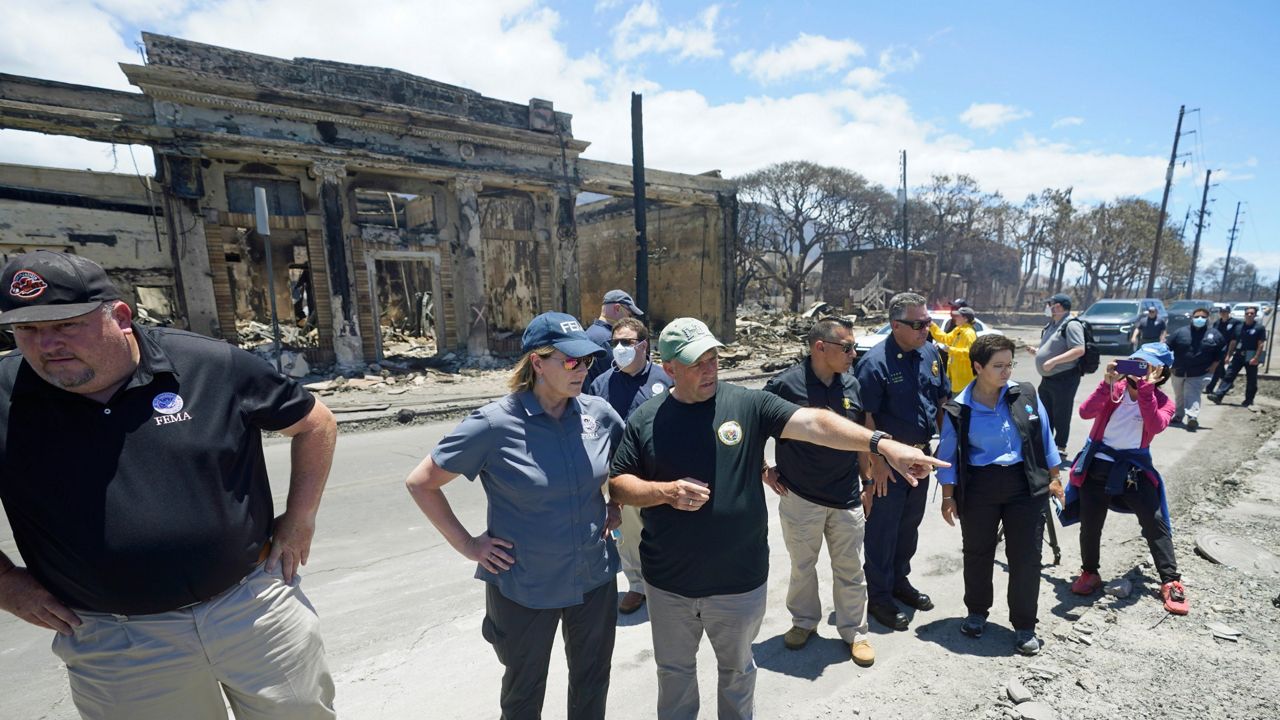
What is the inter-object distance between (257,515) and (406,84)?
14.9 m

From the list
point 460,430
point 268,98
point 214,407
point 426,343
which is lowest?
point 426,343

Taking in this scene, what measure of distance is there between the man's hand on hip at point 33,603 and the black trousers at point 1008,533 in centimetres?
398

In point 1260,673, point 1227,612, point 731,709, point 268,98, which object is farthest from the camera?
point 268,98

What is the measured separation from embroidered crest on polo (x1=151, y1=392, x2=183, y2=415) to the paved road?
1.84 metres

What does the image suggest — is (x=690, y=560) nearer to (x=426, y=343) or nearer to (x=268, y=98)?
(x=268, y=98)

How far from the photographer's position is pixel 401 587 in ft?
13.0

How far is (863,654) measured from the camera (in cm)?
306

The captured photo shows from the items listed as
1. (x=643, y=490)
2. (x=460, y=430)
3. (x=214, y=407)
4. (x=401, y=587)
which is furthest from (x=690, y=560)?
(x=401, y=587)

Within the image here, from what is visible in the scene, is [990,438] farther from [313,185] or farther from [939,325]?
[313,185]

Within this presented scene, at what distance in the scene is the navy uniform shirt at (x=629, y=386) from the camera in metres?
3.78

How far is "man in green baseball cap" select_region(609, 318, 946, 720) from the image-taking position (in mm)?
2256

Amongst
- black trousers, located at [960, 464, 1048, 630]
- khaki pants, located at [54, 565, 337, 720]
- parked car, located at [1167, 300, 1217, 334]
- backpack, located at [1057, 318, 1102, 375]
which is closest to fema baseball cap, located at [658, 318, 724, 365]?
khaki pants, located at [54, 565, 337, 720]

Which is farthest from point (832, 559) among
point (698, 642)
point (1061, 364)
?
point (1061, 364)

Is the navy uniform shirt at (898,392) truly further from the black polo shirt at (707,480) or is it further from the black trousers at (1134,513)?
the black polo shirt at (707,480)
